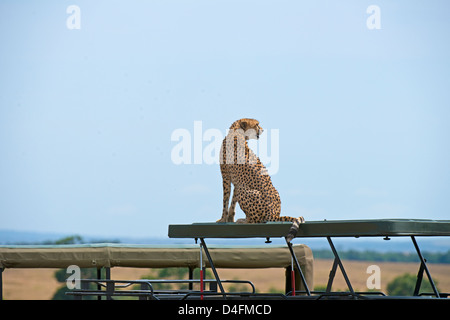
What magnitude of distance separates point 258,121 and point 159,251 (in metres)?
→ 3.24

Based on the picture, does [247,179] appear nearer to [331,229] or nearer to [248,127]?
[248,127]

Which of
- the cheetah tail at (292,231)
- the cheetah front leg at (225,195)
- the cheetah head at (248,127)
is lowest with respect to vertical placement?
the cheetah tail at (292,231)

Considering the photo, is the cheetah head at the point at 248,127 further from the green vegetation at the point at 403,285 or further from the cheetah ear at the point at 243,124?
the green vegetation at the point at 403,285

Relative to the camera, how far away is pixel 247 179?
8320mm

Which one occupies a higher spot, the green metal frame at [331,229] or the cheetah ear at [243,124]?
the cheetah ear at [243,124]

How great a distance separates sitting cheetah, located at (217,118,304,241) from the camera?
318 inches

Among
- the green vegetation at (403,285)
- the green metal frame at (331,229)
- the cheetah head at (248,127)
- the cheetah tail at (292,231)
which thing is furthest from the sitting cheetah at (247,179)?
the green vegetation at (403,285)

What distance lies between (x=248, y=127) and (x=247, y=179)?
0.53 m

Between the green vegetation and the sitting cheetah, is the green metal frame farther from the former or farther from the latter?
the green vegetation

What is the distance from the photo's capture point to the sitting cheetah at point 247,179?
808 cm

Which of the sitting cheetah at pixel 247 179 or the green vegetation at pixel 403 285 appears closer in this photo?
the sitting cheetah at pixel 247 179

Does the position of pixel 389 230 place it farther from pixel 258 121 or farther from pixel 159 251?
pixel 159 251

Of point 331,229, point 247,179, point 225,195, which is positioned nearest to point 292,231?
point 331,229
